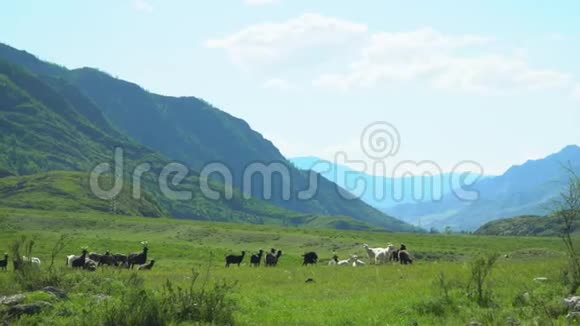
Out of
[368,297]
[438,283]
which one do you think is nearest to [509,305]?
[438,283]

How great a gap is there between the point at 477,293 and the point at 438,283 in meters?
2.18

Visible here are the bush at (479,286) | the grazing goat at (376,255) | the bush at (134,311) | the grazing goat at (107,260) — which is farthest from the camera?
the grazing goat at (376,255)

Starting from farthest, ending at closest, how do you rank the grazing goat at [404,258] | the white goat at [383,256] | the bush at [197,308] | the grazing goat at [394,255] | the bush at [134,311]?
the white goat at [383,256] → the grazing goat at [394,255] → the grazing goat at [404,258] → the bush at [197,308] → the bush at [134,311]

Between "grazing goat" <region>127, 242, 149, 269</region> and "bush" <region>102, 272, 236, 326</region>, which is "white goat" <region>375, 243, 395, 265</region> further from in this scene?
"bush" <region>102, 272, 236, 326</region>

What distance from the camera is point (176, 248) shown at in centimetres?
6462

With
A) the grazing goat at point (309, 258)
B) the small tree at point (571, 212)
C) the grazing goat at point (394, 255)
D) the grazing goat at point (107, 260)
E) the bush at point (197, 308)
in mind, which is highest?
the small tree at point (571, 212)

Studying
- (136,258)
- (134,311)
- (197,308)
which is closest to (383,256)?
(136,258)

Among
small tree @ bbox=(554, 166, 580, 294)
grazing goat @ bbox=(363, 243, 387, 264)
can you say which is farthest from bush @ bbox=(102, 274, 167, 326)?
grazing goat @ bbox=(363, 243, 387, 264)

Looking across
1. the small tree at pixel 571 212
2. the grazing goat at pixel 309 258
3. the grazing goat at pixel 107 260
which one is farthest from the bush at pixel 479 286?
the grazing goat at pixel 309 258

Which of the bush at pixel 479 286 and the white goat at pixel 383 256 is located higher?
the bush at pixel 479 286

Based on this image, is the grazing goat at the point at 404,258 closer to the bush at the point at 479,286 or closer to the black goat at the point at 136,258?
the bush at the point at 479,286

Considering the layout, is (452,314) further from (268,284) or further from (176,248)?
(176,248)

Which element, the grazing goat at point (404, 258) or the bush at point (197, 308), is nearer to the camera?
the bush at point (197, 308)

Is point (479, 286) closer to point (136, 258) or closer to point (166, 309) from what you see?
point (166, 309)
